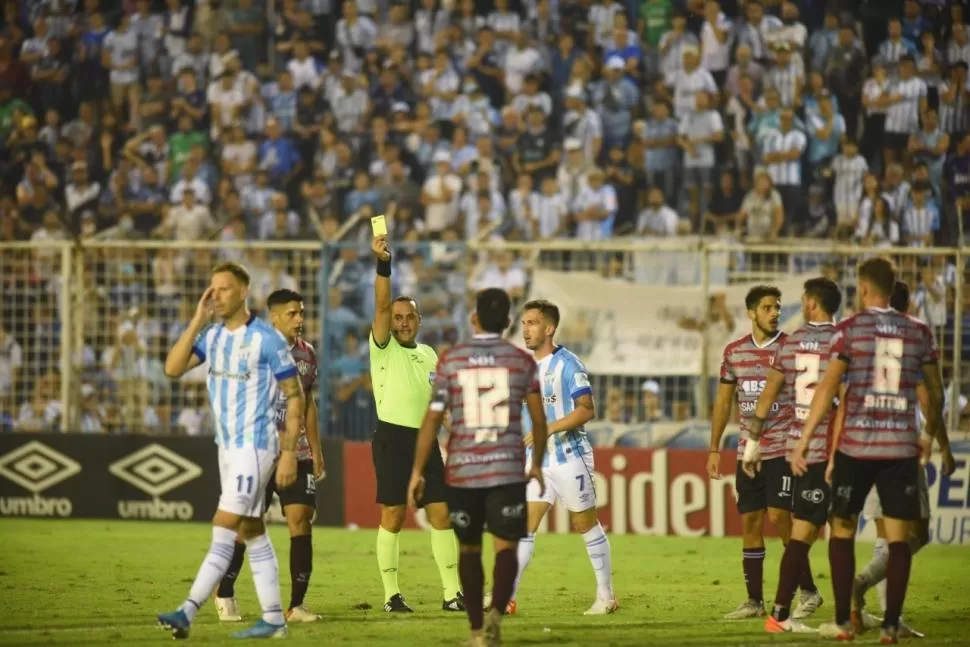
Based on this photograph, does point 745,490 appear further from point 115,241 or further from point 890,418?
point 115,241

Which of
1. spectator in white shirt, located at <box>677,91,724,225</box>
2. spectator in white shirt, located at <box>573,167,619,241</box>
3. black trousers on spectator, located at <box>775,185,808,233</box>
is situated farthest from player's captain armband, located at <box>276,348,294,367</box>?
spectator in white shirt, located at <box>677,91,724,225</box>

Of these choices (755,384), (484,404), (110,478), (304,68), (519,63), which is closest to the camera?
(484,404)

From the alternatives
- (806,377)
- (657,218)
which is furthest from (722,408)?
(657,218)

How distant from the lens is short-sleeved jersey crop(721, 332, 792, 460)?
11.0 metres

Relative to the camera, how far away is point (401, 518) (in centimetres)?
1148

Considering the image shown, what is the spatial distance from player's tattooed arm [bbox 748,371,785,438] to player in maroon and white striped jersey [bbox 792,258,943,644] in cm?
76

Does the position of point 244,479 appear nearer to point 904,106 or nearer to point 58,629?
point 58,629

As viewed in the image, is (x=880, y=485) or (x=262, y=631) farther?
(x=262, y=631)

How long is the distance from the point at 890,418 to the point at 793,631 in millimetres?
1664

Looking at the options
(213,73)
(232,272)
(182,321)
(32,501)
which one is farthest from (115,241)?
(232,272)

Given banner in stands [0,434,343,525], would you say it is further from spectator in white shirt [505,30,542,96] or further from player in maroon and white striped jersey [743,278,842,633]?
player in maroon and white striped jersey [743,278,842,633]

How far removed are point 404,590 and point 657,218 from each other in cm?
935

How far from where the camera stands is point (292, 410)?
945 cm

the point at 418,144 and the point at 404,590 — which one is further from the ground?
the point at 418,144
